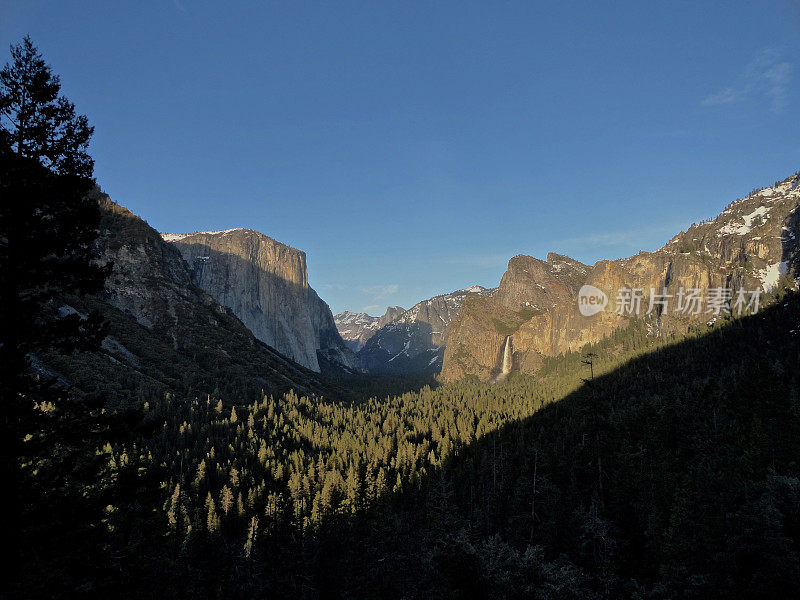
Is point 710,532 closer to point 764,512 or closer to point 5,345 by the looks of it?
point 764,512

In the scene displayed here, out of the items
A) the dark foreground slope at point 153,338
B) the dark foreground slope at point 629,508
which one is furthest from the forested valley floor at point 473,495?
the dark foreground slope at point 153,338

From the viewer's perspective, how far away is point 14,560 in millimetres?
8680

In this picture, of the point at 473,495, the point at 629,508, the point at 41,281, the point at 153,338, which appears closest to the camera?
the point at 41,281

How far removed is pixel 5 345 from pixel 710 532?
1417 inches

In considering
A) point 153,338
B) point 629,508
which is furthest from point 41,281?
point 153,338

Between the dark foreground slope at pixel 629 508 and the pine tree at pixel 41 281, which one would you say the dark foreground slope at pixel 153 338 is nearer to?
the dark foreground slope at pixel 629 508

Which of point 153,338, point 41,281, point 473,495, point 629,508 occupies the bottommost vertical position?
point 473,495

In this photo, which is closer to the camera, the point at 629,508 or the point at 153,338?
the point at 629,508

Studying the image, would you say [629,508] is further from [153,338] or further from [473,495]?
[153,338]

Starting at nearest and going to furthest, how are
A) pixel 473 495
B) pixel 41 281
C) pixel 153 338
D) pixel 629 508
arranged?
pixel 41 281 → pixel 629 508 → pixel 473 495 → pixel 153 338

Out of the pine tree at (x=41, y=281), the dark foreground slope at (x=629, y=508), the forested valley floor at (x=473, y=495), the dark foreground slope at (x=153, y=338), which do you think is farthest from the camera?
the dark foreground slope at (x=153, y=338)

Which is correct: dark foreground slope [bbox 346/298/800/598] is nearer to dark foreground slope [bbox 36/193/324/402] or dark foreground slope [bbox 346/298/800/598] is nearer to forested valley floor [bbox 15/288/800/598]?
forested valley floor [bbox 15/288/800/598]

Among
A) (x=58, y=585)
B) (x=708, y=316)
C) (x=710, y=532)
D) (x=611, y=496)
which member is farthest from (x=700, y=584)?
(x=708, y=316)

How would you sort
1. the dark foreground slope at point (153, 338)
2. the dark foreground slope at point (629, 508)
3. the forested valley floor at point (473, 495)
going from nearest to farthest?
the forested valley floor at point (473, 495), the dark foreground slope at point (629, 508), the dark foreground slope at point (153, 338)
